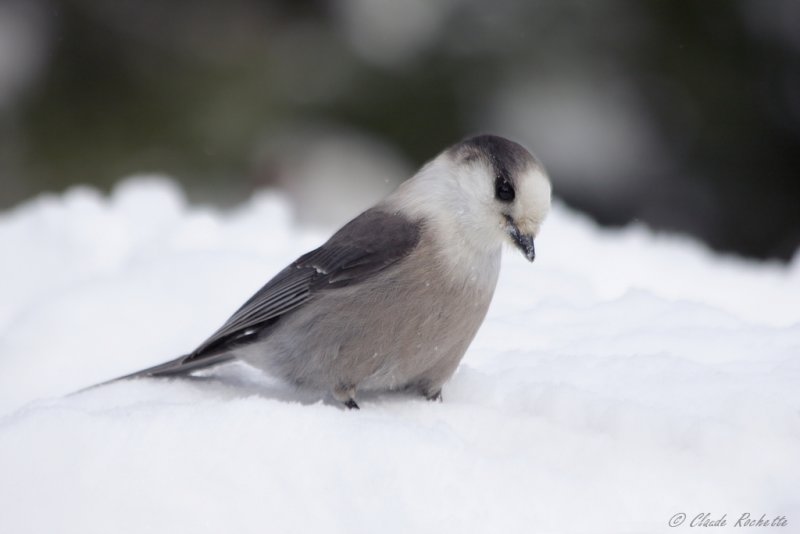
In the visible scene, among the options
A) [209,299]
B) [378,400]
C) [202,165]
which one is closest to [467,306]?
[378,400]

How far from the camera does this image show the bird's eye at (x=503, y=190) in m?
2.67

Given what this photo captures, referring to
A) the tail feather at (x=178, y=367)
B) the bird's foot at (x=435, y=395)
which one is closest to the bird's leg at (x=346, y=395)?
the bird's foot at (x=435, y=395)

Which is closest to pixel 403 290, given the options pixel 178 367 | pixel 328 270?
pixel 328 270

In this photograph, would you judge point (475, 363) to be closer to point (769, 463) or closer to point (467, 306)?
point (467, 306)

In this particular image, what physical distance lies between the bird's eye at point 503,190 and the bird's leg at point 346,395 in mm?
673

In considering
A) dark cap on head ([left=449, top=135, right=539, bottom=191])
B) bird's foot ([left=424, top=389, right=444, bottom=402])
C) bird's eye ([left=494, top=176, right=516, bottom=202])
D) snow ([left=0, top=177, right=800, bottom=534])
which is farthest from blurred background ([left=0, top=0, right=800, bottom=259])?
bird's foot ([left=424, top=389, right=444, bottom=402])

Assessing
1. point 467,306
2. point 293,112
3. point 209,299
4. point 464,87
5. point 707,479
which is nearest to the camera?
point 707,479

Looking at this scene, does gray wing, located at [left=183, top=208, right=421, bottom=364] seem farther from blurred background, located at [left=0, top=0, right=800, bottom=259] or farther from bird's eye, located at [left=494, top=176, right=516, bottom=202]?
blurred background, located at [left=0, top=0, right=800, bottom=259]

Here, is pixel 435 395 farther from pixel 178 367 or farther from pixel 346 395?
pixel 178 367

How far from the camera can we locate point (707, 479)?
6.83 feet

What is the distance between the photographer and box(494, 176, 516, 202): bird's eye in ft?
8.75

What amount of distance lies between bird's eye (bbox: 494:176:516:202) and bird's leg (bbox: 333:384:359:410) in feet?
2.21

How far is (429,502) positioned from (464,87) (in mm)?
4666

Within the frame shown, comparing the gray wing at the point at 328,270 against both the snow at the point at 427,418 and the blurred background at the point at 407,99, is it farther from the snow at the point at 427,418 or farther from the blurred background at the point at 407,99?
the blurred background at the point at 407,99
